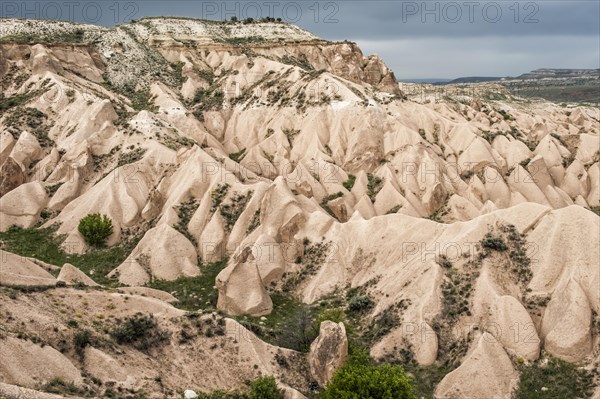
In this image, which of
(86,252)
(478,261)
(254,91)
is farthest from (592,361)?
(254,91)

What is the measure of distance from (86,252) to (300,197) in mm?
17605

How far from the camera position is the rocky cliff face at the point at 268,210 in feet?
89.0

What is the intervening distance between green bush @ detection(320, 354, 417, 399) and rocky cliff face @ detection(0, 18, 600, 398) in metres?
2.66

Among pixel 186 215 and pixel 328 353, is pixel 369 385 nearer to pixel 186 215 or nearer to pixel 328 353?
pixel 328 353

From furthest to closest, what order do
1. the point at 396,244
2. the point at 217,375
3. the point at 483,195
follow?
the point at 483,195
the point at 396,244
the point at 217,375

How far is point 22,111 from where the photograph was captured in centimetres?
5816

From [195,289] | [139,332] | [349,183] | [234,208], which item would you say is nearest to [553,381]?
[139,332]

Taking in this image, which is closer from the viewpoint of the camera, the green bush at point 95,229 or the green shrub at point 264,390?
the green shrub at point 264,390

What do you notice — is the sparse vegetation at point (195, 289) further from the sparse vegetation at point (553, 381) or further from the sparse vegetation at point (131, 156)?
the sparse vegetation at point (553, 381)

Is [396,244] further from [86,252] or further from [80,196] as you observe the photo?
[80,196]

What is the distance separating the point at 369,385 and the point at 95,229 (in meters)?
28.0

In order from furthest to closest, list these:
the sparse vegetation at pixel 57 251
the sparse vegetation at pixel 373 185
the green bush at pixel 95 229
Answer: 1. the sparse vegetation at pixel 373 185
2. the green bush at pixel 95 229
3. the sparse vegetation at pixel 57 251

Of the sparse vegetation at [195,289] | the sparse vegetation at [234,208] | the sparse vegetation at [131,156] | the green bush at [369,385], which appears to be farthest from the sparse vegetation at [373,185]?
the green bush at [369,385]

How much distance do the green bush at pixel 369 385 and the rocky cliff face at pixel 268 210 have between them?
105 inches
